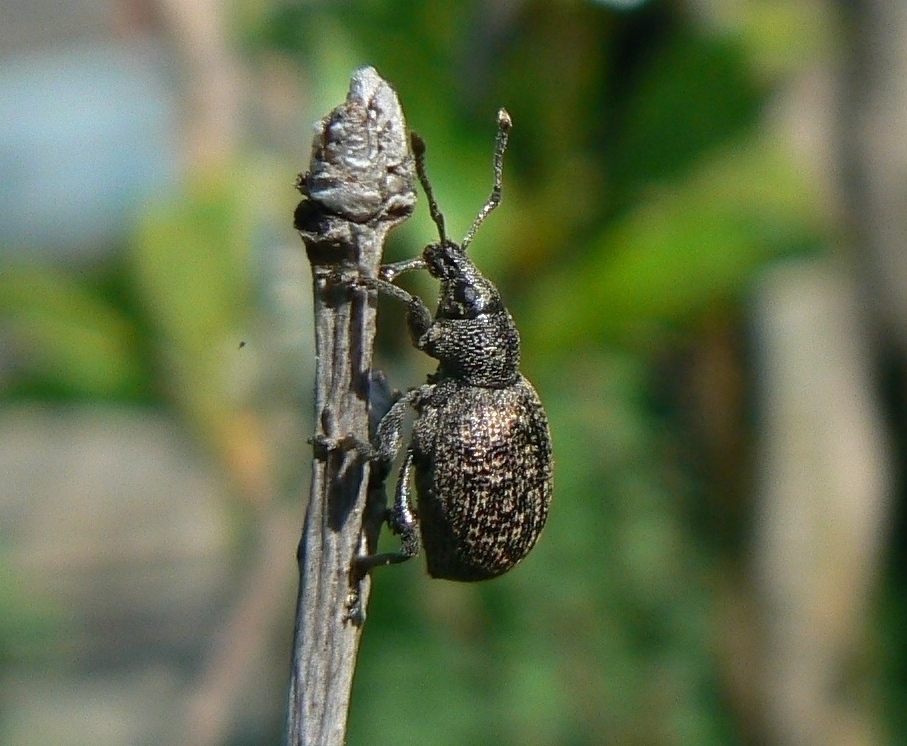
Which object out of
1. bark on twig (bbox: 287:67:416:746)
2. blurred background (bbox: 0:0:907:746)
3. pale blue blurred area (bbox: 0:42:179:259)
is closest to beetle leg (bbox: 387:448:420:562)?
blurred background (bbox: 0:0:907:746)

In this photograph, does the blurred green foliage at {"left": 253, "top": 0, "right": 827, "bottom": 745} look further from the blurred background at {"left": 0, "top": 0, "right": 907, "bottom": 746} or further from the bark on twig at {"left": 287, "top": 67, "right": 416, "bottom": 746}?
the bark on twig at {"left": 287, "top": 67, "right": 416, "bottom": 746}

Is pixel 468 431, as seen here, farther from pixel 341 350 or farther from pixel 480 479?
pixel 341 350

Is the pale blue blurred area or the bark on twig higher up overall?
the pale blue blurred area

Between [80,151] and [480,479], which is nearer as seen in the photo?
[480,479]

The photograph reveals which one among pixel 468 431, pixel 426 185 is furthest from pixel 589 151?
pixel 468 431

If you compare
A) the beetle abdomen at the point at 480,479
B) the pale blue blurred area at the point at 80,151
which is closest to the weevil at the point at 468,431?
the beetle abdomen at the point at 480,479

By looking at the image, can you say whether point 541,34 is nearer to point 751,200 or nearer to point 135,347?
point 751,200

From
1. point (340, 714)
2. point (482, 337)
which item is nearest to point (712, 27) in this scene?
point (482, 337)
